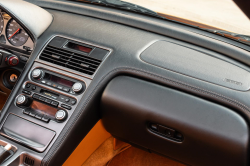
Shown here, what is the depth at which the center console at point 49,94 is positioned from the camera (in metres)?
1.21

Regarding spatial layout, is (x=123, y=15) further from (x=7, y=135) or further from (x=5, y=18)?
(x=7, y=135)

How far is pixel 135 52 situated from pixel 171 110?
13.8 inches

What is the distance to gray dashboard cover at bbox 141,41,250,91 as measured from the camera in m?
1.09

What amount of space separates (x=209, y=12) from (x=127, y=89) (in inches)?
27.6

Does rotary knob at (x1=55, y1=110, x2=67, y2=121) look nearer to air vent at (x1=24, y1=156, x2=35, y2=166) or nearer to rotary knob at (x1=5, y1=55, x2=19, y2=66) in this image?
air vent at (x1=24, y1=156, x2=35, y2=166)

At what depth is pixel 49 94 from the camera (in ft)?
4.22

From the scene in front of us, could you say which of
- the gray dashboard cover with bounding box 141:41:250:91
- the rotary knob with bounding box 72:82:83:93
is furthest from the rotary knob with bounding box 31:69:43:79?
the gray dashboard cover with bounding box 141:41:250:91

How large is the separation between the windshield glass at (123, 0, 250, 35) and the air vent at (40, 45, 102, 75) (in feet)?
1.87

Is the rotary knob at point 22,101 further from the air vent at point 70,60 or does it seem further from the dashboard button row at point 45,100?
the air vent at point 70,60

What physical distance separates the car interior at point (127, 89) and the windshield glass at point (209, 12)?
0.06 m

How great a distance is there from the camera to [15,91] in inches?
53.3

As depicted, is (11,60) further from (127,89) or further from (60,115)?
(127,89)

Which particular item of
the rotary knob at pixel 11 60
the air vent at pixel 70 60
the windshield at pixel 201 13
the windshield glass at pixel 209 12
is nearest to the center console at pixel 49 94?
the air vent at pixel 70 60

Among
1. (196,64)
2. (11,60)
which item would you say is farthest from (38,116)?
(196,64)
